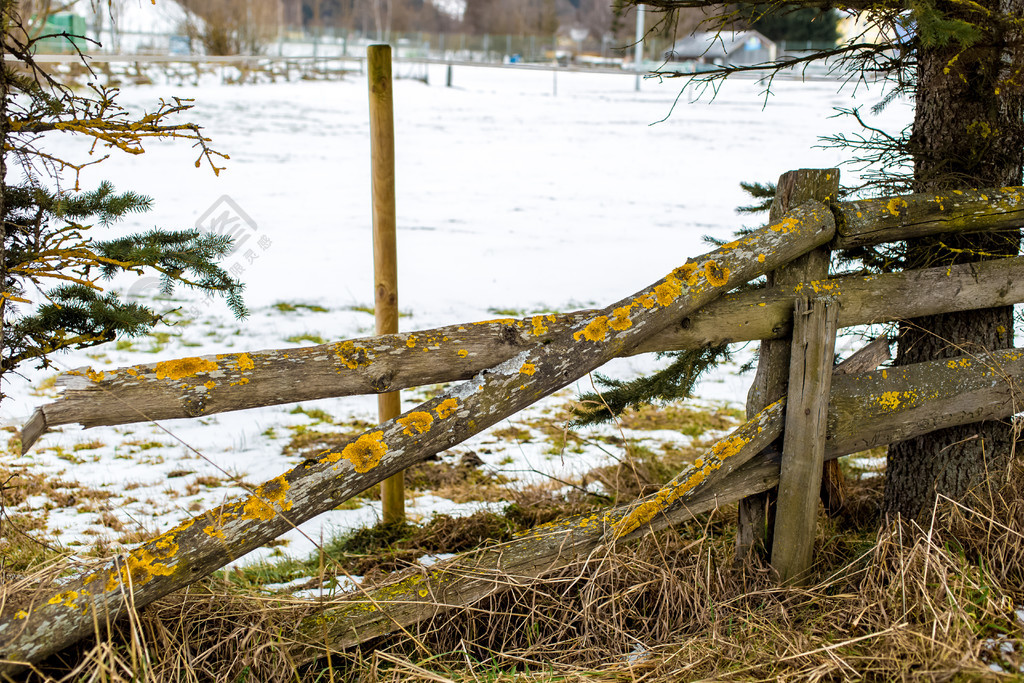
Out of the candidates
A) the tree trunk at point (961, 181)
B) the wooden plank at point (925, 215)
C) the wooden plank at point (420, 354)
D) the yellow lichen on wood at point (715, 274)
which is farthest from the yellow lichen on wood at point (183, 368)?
the tree trunk at point (961, 181)

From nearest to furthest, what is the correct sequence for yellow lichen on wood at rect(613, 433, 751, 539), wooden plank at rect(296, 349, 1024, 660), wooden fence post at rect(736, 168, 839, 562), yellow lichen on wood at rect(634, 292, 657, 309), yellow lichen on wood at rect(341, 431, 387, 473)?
yellow lichen on wood at rect(341, 431, 387, 473) → wooden plank at rect(296, 349, 1024, 660) → yellow lichen on wood at rect(634, 292, 657, 309) → yellow lichen on wood at rect(613, 433, 751, 539) → wooden fence post at rect(736, 168, 839, 562)

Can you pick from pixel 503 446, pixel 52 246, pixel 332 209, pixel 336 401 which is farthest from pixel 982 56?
pixel 332 209

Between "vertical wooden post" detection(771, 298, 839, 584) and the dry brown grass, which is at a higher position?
"vertical wooden post" detection(771, 298, 839, 584)

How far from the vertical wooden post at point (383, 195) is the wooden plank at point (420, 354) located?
1.29 metres

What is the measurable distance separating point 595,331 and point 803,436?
3.08 ft

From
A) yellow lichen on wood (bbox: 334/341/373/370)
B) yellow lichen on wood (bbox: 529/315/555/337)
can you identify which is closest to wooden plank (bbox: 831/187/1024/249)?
yellow lichen on wood (bbox: 529/315/555/337)

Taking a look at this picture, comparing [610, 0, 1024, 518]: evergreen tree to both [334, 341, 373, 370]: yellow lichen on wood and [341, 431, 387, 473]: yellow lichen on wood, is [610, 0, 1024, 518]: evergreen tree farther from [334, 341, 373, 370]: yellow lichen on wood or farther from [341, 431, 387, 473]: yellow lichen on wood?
[341, 431, 387, 473]: yellow lichen on wood

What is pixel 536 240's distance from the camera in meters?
11.3

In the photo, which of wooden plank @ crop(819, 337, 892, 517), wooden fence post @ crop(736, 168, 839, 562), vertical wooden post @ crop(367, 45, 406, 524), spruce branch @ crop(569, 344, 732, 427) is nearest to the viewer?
wooden fence post @ crop(736, 168, 839, 562)

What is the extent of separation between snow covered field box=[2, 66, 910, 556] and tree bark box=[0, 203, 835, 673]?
280mm

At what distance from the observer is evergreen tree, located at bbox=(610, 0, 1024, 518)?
3098mm

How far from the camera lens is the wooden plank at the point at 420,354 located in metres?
1.93

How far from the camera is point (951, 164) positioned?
330 centimetres

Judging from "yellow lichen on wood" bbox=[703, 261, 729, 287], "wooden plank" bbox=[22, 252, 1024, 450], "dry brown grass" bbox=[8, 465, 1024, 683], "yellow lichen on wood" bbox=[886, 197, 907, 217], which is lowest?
"dry brown grass" bbox=[8, 465, 1024, 683]
